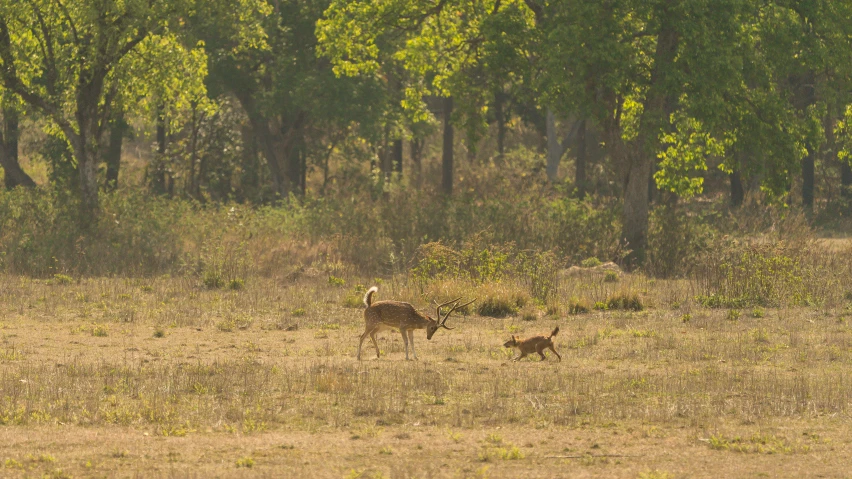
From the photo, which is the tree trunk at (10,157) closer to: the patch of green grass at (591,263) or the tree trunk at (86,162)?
the tree trunk at (86,162)

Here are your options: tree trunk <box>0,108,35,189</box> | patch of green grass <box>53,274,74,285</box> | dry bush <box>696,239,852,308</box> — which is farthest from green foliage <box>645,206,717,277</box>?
tree trunk <box>0,108,35,189</box>

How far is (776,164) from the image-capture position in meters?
27.9

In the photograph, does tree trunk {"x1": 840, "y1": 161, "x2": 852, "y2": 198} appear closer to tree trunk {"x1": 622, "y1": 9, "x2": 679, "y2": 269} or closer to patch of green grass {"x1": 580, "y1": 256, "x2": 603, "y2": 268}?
tree trunk {"x1": 622, "y1": 9, "x2": 679, "y2": 269}

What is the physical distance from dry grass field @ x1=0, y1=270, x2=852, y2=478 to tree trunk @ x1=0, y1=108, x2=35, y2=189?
854 inches

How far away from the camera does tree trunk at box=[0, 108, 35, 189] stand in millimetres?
42031

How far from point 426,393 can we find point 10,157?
32835 millimetres

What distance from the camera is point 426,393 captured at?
1368 centimetres

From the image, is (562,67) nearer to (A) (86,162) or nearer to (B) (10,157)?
(A) (86,162)

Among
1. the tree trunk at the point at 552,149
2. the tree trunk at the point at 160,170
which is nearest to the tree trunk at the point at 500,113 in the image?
the tree trunk at the point at 552,149

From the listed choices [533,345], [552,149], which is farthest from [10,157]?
[533,345]

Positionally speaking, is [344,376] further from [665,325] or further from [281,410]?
[665,325]

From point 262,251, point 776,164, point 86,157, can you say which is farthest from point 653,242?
point 86,157

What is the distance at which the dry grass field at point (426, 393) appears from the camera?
10.8 meters

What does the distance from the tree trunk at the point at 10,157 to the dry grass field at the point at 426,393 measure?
854 inches
